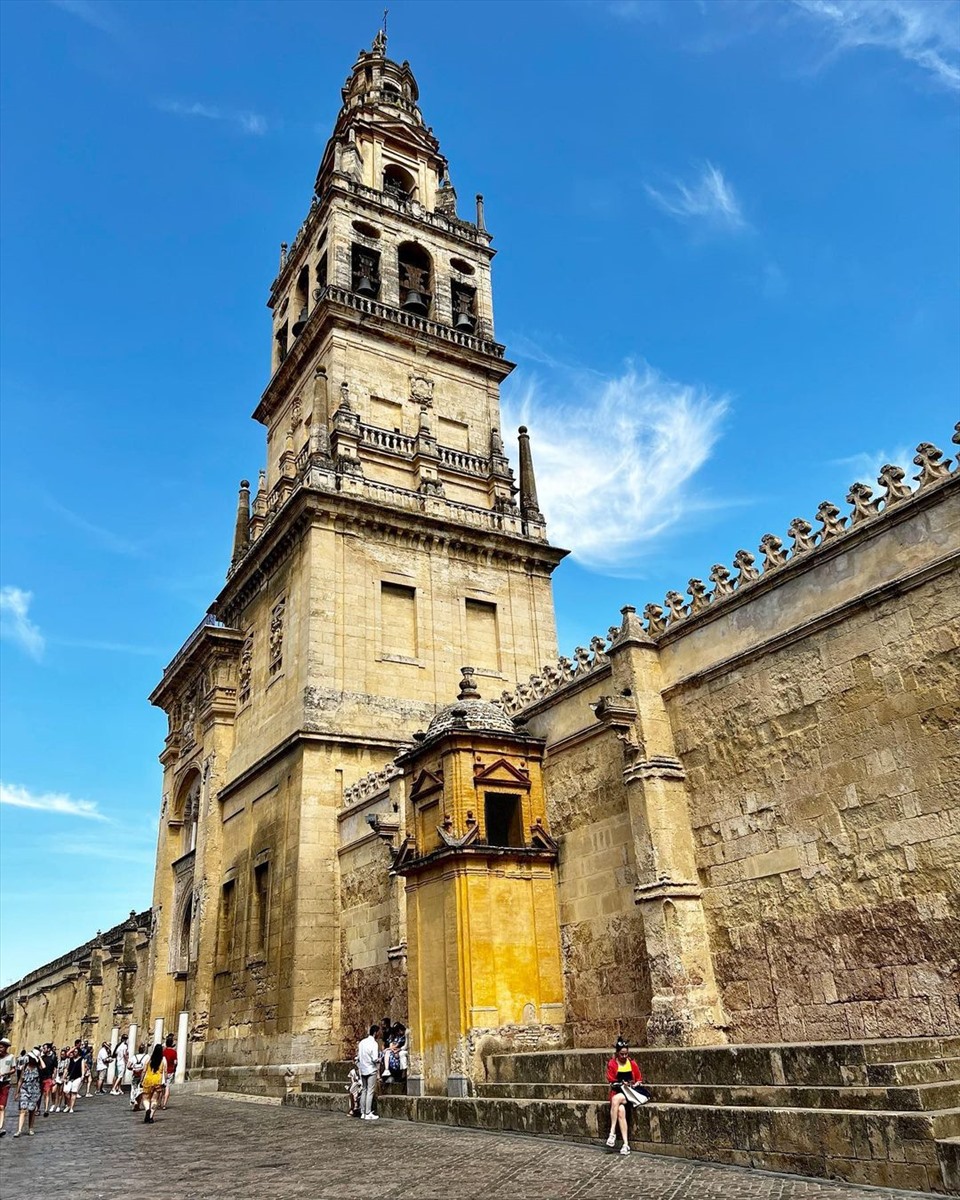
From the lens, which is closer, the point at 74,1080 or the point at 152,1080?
the point at 152,1080

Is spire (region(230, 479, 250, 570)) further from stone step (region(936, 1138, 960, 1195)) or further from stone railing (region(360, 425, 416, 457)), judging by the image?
stone step (region(936, 1138, 960, 1195))

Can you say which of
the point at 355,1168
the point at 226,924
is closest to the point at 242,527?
the point at 226,924

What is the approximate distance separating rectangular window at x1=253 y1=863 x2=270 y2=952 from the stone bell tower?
9 cm

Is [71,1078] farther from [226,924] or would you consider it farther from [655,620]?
[655,620]

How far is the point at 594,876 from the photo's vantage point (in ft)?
43.1

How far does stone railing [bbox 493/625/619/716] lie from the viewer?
13930 mm

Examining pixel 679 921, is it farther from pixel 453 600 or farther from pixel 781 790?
pixel 453 600

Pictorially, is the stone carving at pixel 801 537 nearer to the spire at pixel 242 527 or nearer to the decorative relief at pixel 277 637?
the decorative relief at pixel 277 637

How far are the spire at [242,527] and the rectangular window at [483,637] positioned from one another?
8.00m

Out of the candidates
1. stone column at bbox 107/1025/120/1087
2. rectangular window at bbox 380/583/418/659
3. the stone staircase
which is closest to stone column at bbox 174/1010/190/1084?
stone column at bbox 107/1025/120/1087

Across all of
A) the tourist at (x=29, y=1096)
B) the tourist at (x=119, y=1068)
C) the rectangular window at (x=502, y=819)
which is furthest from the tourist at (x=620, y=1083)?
the tourist at (x=119, y=1068)

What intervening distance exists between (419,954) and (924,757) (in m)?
7.73

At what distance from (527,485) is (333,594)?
7860 mm

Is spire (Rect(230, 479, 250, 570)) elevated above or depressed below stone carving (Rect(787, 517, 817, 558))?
above
